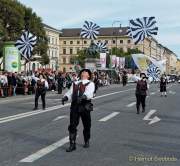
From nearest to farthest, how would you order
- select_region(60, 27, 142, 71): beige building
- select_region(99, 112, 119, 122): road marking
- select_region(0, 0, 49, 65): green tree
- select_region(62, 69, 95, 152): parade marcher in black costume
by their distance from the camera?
select_region(62, 69, 95, 152): parade marcher in black costume
select_region(99, 112, 119, 122): road marking
select_region(0, 0, 49, 65): green tree
select_region(60, 27, 142, 71): beige building

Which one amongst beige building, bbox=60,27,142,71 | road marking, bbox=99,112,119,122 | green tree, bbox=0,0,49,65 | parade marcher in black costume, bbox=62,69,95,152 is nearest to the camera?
parade marcher in black costume, bbox=62,69,95,152

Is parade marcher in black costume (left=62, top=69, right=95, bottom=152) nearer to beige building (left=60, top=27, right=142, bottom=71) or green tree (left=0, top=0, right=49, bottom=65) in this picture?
green tree (left=0, top=0, right=49, bottom=65)

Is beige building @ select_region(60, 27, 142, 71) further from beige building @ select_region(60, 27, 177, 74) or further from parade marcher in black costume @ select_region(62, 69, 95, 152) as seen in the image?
parade marcher in black costume @ select_region(62, 69, 95, 152)

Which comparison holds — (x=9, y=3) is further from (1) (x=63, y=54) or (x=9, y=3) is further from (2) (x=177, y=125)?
(1) (x=63, y=54)

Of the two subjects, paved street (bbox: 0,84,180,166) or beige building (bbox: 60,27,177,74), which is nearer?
paved street (bbox: 0,84,180,166)

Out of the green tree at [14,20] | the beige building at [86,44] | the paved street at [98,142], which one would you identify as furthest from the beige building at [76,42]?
the paved street at [98,142]

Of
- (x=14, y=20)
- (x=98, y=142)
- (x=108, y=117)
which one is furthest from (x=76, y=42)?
(x=98, y=142)

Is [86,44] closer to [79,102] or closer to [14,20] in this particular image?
[14,20]

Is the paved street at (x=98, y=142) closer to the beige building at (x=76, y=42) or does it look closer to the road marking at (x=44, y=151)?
the road marking at (x=44, y=151)

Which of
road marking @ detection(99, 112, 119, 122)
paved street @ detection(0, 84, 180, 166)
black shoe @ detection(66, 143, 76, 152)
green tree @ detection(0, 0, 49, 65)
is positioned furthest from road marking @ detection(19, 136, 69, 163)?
green tree @ detection(0, 0, 49, 65)

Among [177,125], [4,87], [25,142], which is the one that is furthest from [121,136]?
[4,87]

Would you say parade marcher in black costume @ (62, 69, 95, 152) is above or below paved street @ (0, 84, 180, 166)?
above

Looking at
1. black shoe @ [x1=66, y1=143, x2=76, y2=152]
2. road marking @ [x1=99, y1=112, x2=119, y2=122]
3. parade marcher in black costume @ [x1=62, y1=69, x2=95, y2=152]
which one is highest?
parade marcher in black costume @ [x1=62, y1=69, x2=95, y2=152]

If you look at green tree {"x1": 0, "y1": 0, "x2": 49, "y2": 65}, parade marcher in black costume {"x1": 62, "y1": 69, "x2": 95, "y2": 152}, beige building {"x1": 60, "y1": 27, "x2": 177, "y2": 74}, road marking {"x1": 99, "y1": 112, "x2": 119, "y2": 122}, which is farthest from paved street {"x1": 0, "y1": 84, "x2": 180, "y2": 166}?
beige building {"x1": 60, "y1": 27, "x2": 177, "y2": 74}
